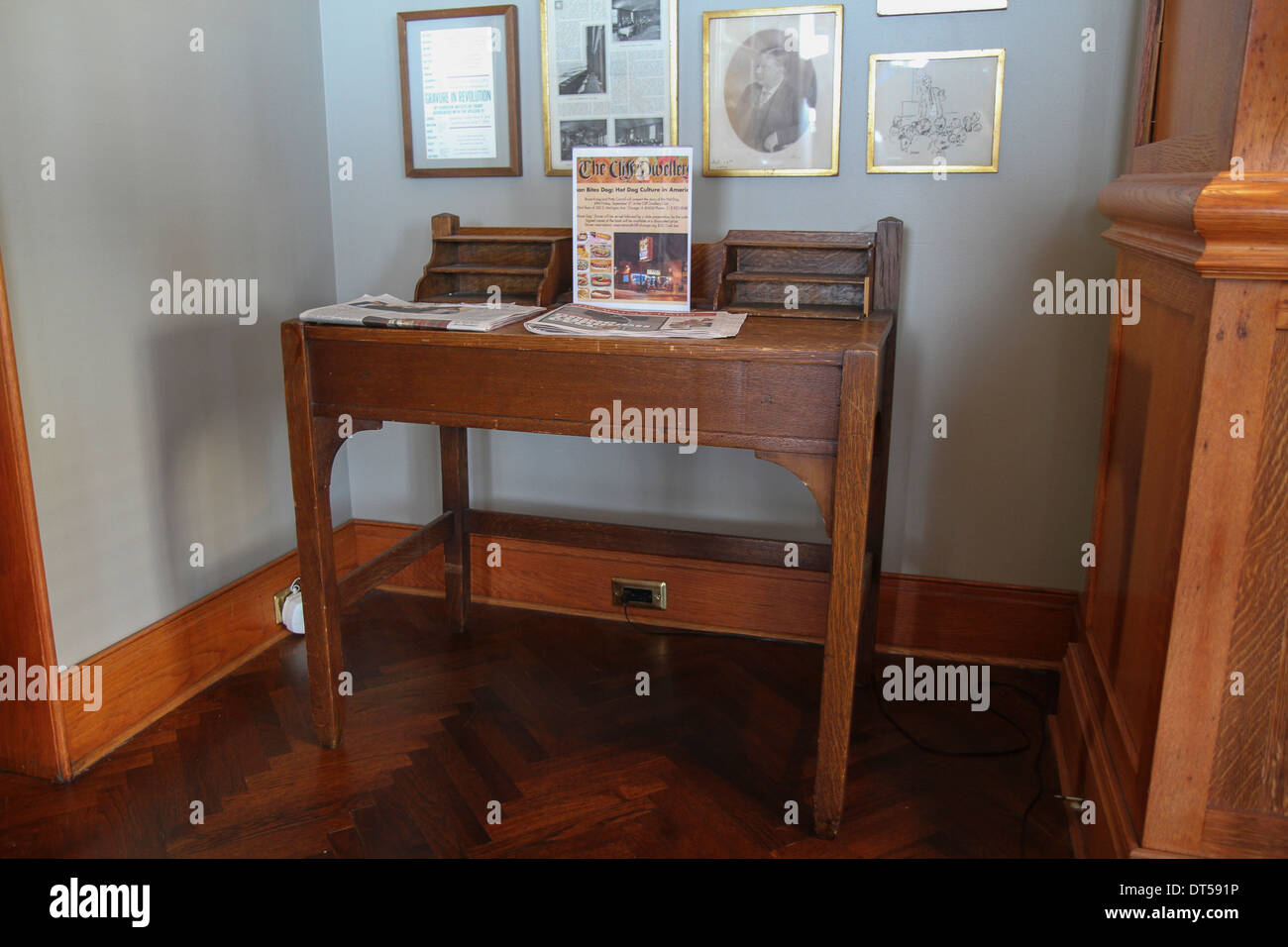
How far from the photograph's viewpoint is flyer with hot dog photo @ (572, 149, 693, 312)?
194cm

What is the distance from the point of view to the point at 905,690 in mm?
2312

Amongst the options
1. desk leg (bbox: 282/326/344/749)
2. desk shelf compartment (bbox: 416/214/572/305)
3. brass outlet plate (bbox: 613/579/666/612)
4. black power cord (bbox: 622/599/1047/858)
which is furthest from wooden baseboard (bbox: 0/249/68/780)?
black power cord (bbox: 622/599/1047/858)

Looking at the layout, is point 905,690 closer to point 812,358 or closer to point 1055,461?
point 1055,461

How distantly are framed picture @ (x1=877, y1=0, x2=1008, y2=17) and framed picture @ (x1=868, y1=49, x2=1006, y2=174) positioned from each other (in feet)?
0.28

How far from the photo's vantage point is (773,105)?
2.26m

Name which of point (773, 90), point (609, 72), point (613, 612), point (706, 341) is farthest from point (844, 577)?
point (609, 72)

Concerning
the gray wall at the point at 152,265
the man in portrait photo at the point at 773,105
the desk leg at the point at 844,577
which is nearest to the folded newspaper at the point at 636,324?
the desk leg at the point at 844,577

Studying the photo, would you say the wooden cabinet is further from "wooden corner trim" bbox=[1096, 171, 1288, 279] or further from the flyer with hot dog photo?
the flyer with hot dog photo

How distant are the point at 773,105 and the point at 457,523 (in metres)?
1.35

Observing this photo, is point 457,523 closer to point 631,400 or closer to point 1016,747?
point 631,400

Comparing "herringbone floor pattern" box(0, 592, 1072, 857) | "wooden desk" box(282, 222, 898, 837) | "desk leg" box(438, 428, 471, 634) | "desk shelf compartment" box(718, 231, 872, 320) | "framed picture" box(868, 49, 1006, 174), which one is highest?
"framed picture" box(868, 49, 1006, 174)

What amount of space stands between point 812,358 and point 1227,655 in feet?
2.40

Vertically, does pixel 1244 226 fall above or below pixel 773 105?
below

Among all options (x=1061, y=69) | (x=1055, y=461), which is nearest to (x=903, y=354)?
(x=1055, y=461)
